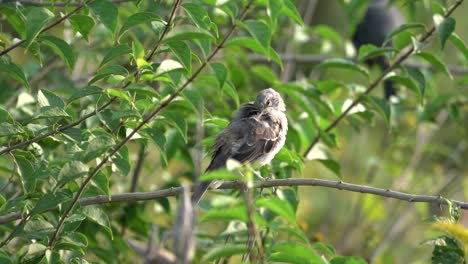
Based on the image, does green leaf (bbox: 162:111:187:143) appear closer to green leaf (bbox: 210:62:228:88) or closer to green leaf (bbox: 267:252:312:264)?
green leaf (bbox: 210:62:228:88)

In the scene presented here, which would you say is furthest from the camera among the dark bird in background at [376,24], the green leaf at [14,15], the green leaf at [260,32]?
the dark bird in background at [376,24]

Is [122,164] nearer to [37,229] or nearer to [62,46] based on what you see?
[37,229]

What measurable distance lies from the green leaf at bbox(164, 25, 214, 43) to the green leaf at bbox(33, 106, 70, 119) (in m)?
0.63

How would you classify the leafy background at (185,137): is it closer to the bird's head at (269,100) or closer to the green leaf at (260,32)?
the green leaf at (260,32)

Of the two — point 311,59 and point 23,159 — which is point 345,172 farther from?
point 23,159

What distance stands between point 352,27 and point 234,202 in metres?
4.36

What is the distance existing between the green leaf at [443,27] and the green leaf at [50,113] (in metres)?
2.38

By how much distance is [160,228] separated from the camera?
5609 millimetres

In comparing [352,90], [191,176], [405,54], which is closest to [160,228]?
[191,176]

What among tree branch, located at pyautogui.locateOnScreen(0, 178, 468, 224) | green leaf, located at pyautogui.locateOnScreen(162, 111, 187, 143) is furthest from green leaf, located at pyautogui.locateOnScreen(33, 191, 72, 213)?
green leaf, located at pyautogui.locateOnScreen(162, 111, 187, 143)

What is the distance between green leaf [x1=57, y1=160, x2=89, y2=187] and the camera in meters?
3.32

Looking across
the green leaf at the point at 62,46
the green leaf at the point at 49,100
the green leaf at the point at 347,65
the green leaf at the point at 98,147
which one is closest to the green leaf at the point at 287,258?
the green leaf at the point at 98,147

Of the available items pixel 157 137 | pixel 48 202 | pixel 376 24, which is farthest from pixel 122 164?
pixel 376 24

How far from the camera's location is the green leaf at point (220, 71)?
12.6ft
